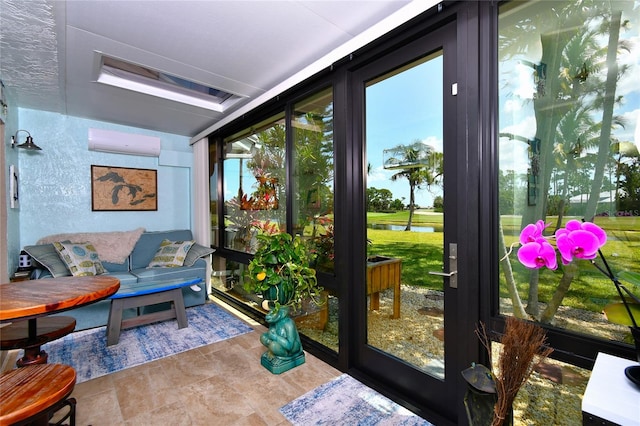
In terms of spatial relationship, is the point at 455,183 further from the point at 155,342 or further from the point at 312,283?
the point at 155,342

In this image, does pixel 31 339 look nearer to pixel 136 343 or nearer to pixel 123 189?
pixel 136 343

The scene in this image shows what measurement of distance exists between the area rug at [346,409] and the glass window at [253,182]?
1611 millimetres

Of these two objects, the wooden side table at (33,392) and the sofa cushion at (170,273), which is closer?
the wooden side table at (33,392)

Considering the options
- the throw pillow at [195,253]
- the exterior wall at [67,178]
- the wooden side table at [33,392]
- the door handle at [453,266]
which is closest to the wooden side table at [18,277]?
the exterior wall at [67,178]

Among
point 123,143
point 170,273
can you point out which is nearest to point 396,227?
point 170,273

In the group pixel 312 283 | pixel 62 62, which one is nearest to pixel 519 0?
pixel 312 283

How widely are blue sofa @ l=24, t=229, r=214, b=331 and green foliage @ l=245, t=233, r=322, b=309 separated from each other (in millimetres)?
1851

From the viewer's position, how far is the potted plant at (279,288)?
7.42 feet

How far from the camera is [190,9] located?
1.76 metres

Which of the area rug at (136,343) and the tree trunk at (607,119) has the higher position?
the tree trunk at (607,119)

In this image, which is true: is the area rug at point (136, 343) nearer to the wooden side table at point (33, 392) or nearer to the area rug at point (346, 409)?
the wooden side table at point (33, 392)

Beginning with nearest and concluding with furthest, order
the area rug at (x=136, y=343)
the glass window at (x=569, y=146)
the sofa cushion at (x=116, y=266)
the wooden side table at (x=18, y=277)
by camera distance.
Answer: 1. the glass window at (x=569, y=146)
2. the area rug at (x=136, y=343)
3. the wooden side table at (x=18, y=277)
4. the sofa cushion at (x=116, y=266)

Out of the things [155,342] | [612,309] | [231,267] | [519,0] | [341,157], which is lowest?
[155,342]

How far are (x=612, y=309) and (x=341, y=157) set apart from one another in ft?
5.74
